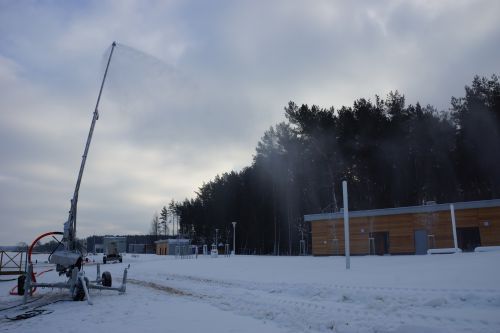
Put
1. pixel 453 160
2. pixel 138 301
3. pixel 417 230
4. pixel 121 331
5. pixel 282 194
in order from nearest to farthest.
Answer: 1. pixel 121 331
2. pixel 138 301
3. pixel 417 230
4. pixel 453 160
5. pixel 282 194

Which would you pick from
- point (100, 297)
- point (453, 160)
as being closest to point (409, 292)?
point (100, 297)

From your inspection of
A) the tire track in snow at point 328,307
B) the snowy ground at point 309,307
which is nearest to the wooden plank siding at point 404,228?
the snowy ground at point 309,307

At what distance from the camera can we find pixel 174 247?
226ft

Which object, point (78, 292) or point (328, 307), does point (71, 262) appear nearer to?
point (78, 292)

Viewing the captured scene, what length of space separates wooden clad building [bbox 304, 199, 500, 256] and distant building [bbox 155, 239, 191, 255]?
26838 millimetres

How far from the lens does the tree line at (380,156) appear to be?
134ft

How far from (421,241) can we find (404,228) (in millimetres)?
1654

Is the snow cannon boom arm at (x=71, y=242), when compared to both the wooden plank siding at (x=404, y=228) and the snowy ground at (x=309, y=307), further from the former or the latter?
the wooden plank siding at (x=404, y=228)

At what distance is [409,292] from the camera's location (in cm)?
1157

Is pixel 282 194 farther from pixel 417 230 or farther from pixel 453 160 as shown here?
pixel 417 230

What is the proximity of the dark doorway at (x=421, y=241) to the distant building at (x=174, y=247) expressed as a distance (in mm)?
34144

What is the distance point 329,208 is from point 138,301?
39.4 m

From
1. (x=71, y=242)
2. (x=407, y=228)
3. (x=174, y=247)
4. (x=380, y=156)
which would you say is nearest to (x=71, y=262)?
(x=71, y=242)

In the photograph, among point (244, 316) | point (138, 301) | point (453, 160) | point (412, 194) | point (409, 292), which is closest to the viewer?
point (244, 316)
